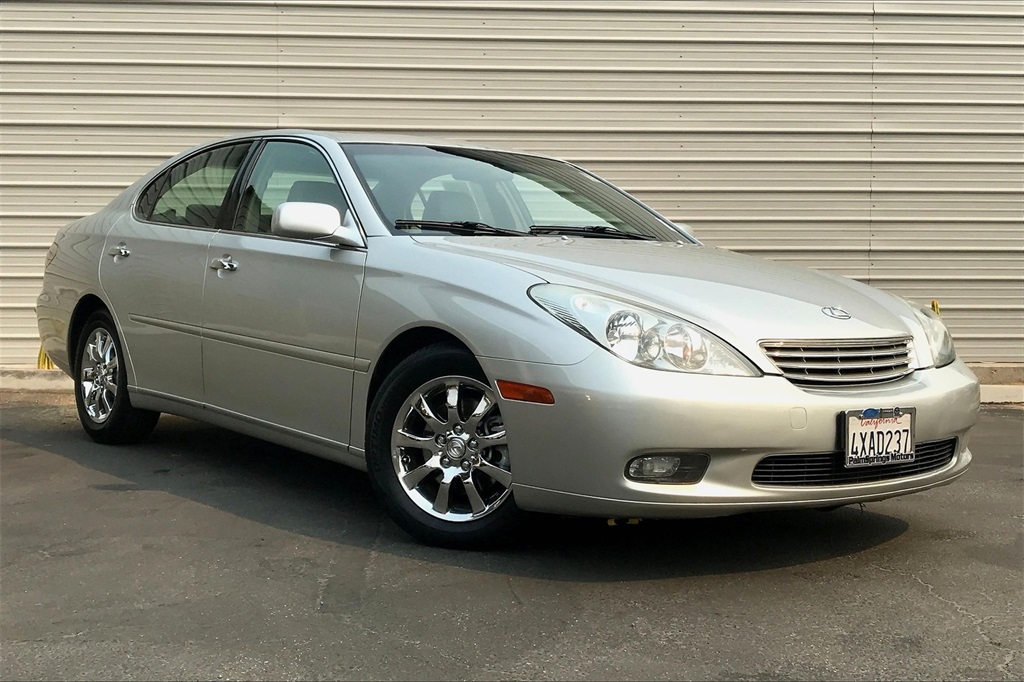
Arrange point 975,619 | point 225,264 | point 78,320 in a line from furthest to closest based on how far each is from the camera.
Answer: point 78,320 < point 225,264 < point 975,619

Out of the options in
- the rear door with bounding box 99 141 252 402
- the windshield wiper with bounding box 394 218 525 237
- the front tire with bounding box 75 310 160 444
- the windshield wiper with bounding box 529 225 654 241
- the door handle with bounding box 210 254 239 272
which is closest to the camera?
the windshield wiper with bounding box 394 218 525 237

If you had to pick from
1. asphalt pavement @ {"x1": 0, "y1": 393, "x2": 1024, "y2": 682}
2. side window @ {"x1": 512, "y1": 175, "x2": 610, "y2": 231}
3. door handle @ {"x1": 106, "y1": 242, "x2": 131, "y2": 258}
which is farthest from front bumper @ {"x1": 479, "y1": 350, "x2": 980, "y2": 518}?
door handle @ {"x1": 106, "y1": 242, "x2": 131, "y2": 258}

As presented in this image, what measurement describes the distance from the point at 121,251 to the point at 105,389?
27.4 inches

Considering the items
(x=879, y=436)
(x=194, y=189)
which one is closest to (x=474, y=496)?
(x=879, y=436)

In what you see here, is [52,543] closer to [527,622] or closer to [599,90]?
[527,622]

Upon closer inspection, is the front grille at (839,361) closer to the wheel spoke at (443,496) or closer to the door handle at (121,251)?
the wheel spoke at (443,496)

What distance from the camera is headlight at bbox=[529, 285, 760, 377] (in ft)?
11.4

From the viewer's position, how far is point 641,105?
832 centimetres

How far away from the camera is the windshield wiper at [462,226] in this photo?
14.3 ft

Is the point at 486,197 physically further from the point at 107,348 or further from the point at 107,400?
the point at 107,400

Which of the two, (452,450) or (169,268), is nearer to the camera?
(452,450)

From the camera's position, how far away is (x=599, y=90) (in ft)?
27.2

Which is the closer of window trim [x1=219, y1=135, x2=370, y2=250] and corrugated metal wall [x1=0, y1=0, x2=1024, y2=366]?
window trim [x1=219, y1=135, x2=370, y2=250]

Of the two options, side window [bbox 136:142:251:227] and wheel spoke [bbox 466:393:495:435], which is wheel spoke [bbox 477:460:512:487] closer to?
wheel spoke [bbox 466:393:495:435]
